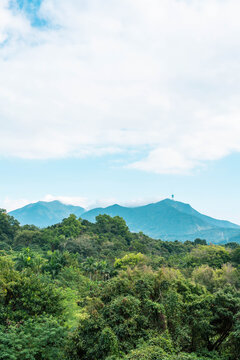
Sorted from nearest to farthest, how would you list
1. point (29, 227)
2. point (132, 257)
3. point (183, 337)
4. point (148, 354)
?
point (148, 354), point (183, 337), point (132, 257), point (29, 227)

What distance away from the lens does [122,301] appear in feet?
38.1

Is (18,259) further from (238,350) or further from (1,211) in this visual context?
(1,211)

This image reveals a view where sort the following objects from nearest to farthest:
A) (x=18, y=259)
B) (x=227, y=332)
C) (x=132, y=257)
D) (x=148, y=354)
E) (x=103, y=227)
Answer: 1. (x=148, y=354)
2. (x=227, y=332)
3. (x=18, y=259)
4. (x=132, y=257)
5. (x=103, y=227)

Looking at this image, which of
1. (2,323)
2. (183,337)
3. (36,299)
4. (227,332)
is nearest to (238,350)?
(227,332)

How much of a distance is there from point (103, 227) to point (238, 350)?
59.9 m

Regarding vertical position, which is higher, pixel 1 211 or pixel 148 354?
pixel 1 211

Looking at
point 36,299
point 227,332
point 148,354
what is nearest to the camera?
point 148,354

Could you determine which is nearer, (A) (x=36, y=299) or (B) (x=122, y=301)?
(B) (x=122, y=301)

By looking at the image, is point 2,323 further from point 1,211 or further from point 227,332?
point 1,211

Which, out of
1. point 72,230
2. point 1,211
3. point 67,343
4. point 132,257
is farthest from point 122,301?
point 1,211

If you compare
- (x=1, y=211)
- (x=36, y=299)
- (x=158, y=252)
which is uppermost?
(x=1, y=211)

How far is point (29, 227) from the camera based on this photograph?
64.3 metres

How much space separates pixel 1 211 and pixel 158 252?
3532 cm

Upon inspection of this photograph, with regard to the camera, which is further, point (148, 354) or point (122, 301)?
point (122, 301)
